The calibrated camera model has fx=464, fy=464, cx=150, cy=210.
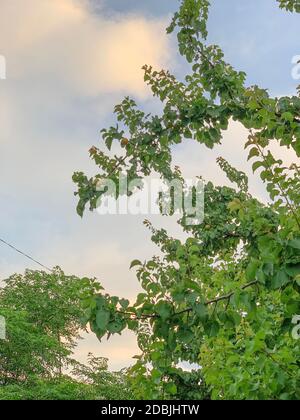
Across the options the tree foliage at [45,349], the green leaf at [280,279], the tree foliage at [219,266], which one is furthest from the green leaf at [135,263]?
the tree foliage at [45,349]

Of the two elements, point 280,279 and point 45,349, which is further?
point 45,349

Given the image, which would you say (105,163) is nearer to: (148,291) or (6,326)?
(148,291)

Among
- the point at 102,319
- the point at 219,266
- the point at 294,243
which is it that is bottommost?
the point at 102,319

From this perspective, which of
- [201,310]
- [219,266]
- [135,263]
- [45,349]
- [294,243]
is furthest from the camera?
[45,349]

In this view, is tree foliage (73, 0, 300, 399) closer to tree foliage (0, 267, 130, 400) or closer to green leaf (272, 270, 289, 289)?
green leaf (272, 270, 289, 289)

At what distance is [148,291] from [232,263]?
347 cm

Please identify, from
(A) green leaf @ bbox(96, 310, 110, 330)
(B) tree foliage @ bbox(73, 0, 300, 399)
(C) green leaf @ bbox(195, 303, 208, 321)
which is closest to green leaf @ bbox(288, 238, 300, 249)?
(B) tree foliage @ bbox(73, 0, 300, 399)

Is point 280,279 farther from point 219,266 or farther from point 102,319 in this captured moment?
point 219,266

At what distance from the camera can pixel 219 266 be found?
6246 millimetres

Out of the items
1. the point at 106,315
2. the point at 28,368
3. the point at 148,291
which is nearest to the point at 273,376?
the point at 148,291

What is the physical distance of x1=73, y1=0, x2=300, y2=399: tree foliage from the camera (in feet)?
8.15

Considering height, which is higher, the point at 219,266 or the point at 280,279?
the point at 219,266

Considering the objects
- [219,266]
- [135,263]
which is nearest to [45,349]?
[219,266]

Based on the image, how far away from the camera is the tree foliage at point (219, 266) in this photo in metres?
2.48
